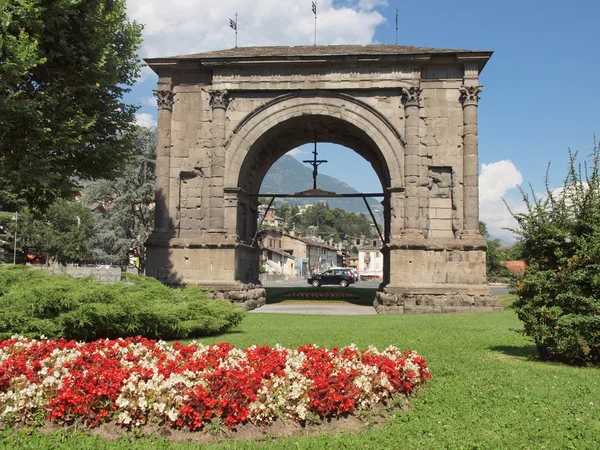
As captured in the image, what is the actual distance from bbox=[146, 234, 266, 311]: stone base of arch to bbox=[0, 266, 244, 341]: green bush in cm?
759

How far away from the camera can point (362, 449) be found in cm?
514

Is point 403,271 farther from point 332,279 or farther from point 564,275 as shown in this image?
point 332,279

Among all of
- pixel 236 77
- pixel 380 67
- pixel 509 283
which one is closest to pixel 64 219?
pixel 236 77

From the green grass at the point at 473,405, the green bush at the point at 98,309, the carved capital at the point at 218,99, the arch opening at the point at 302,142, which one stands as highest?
the carved capital at the point at 218,99

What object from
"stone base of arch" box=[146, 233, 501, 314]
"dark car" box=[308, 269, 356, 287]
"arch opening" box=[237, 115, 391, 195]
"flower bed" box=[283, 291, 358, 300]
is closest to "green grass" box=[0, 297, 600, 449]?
"stone base of arch" box=[146, 233, 501, 314]

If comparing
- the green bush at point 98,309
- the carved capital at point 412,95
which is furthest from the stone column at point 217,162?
the green bush at point 98,309

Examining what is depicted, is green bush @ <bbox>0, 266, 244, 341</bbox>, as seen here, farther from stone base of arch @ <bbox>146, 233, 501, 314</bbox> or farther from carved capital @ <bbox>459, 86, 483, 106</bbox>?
carved capital @ <bbox>459, 86, 483, 106</bbox>

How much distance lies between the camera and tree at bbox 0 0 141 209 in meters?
13.0

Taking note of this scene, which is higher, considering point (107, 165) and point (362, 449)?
point (107, 165)

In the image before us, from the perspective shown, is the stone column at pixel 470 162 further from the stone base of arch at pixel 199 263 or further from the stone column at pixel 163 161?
the stone column at pixel 163 161

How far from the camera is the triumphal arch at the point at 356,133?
19.7 m

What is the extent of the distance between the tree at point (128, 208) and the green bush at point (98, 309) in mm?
32842

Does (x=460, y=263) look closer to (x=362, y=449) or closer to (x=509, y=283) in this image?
(x=509, y=283)

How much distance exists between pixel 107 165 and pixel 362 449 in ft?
47.0
